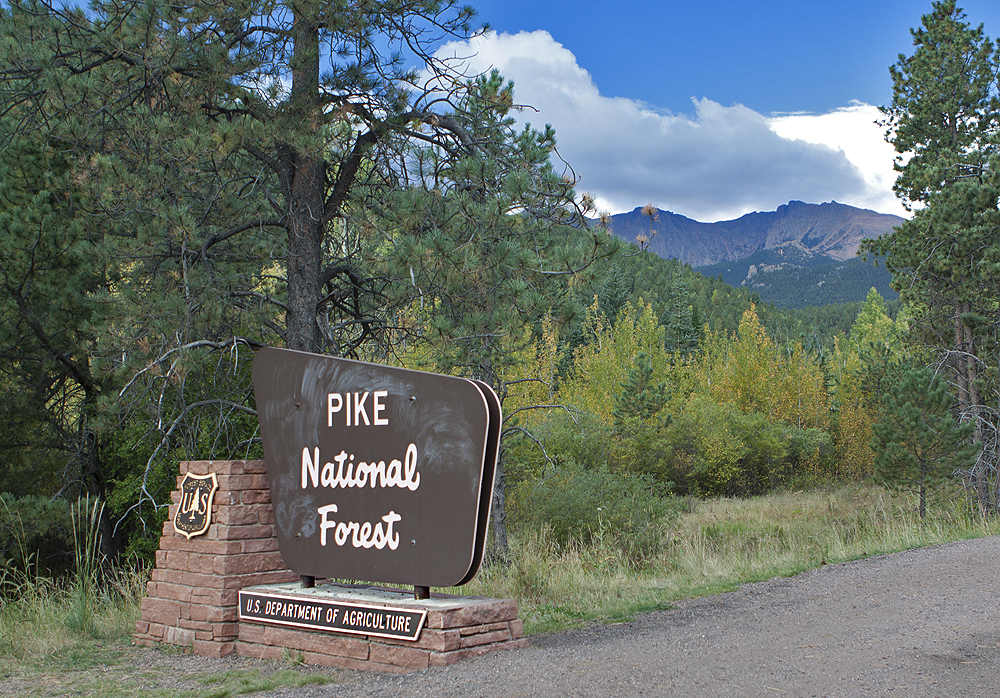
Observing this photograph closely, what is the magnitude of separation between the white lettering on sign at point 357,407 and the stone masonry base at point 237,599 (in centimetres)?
96

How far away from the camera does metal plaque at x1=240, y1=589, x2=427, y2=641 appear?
17.1ft

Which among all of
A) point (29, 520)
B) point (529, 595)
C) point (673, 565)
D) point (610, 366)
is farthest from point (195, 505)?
point (610, 366)

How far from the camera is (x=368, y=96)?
8.20 m

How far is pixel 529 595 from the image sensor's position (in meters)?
8.63

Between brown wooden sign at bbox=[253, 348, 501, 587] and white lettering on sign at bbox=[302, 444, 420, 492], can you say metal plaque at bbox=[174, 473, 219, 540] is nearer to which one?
brown wooden sign at bbox=[253, 348, 501, 587]

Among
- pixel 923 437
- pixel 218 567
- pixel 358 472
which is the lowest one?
pixel 218 567

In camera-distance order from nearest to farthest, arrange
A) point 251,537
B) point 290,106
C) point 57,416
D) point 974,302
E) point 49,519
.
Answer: point 251,537, point 290,106, point 49,519, point 57,416, point 974,302

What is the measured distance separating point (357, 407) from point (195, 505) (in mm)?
1770

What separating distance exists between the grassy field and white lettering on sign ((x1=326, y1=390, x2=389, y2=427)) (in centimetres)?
173

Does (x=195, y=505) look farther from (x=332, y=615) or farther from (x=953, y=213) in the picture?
(x=953, y=213)

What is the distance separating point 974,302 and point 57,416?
19.3 meters

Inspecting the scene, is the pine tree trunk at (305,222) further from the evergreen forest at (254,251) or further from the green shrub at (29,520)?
the green shrub at (29,520)

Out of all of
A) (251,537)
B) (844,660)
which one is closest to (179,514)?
(251,537)

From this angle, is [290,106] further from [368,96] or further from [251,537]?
[251,537]
